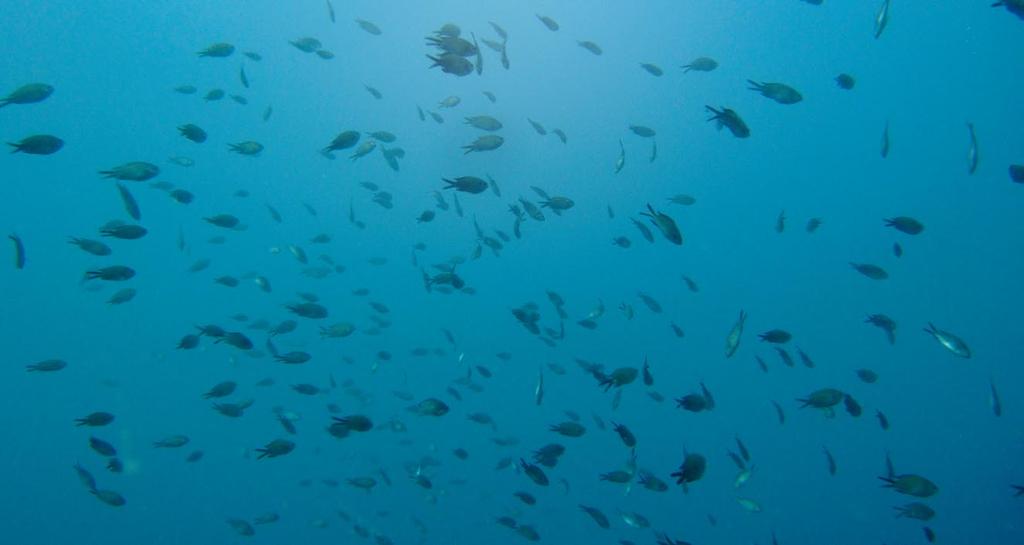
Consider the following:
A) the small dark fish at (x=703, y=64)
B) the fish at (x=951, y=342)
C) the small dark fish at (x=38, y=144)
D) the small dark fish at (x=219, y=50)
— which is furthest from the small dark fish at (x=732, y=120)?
the small dark fish at (x=219, y=50)

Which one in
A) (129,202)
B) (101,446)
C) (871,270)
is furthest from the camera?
(871,270)

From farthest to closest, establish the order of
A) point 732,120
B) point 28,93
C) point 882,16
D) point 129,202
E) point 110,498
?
1. point 110,498
2. point 129,202
3. point 882,16
4. point 28,93
5. point 732,120

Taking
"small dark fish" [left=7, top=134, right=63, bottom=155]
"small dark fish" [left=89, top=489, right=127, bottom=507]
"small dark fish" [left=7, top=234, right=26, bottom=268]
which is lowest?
"small dark fish" [left=89, top=489, right=127, bottom=507]

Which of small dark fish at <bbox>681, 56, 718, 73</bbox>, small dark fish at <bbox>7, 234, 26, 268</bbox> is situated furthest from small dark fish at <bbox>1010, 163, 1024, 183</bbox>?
small dark fish at <bbox>7, 234, 26, 268</bbox>

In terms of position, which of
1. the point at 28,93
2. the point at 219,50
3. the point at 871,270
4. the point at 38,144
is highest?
the point at 28,93

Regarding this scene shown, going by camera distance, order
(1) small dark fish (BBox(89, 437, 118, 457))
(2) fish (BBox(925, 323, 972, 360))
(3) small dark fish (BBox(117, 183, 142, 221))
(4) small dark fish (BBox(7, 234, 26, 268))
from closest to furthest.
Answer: (4) small dark fish (BBox(7, 234, 26, 268)), (2) fish (BBox(925, 323, 972, 360)), (3) small dark fish (BBox(117, 183, 142, 221)), (1) small dark fish (BBox(89, 437, 118, 457))

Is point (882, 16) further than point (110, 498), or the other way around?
point (110, 498)

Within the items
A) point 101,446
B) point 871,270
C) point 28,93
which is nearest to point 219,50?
point 28,93

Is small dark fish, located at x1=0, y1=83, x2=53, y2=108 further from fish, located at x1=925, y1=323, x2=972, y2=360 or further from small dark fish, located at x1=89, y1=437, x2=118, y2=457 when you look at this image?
fish, located at x1=925, y1=323, x2=972, y2=360

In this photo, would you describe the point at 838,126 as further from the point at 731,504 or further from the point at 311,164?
the point at 311,164

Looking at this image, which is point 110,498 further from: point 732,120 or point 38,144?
point 732,120

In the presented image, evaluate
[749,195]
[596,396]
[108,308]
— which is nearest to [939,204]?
[749,195]

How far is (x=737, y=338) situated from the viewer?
6.04 metres

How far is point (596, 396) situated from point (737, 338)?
3937 cm
